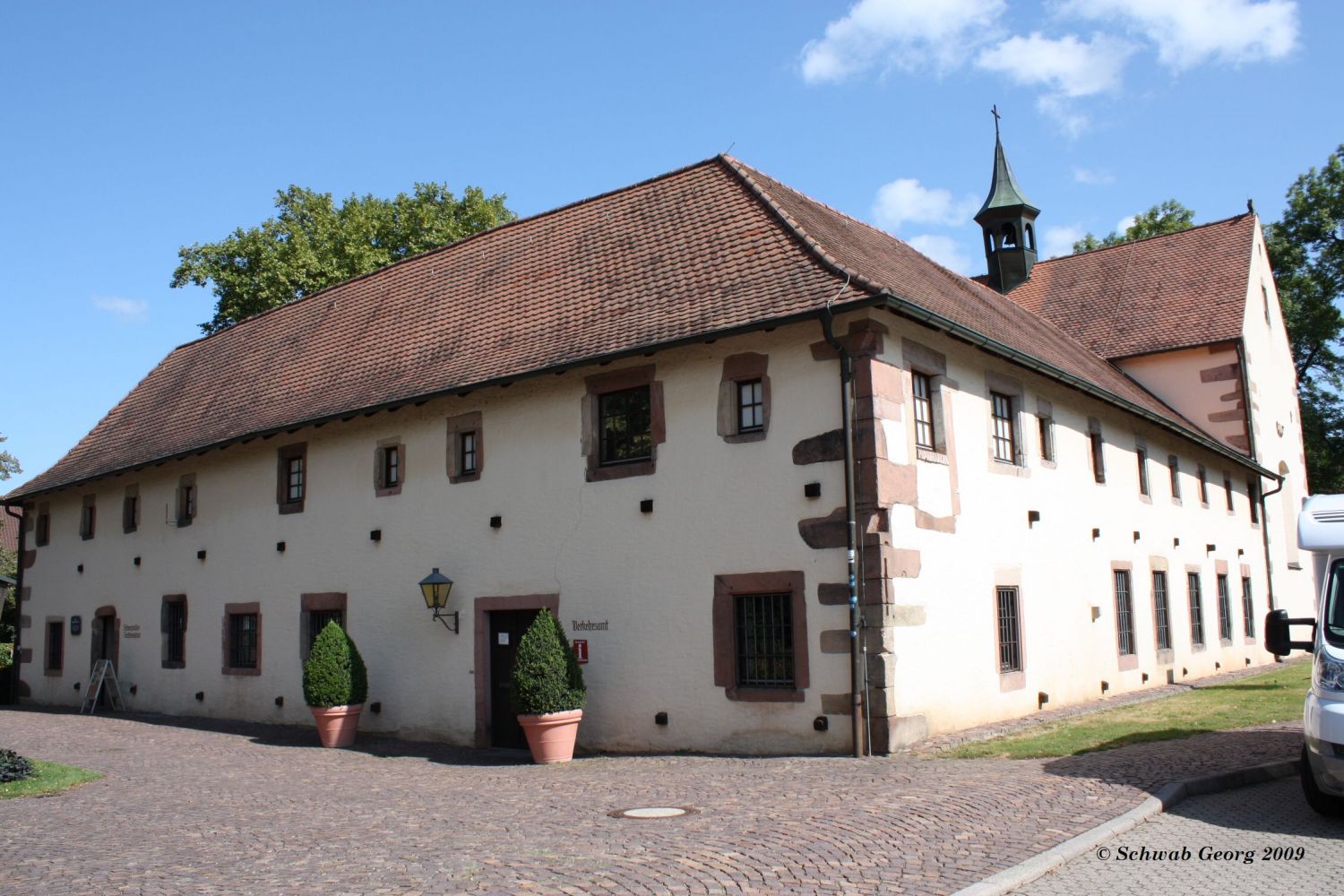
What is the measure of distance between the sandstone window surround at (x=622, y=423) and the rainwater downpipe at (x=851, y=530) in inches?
97.7

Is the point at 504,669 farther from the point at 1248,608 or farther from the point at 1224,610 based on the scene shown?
the point at 1248,608

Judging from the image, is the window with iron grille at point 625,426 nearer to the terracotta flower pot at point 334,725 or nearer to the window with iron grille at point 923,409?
the window with iron grille at point 923,409

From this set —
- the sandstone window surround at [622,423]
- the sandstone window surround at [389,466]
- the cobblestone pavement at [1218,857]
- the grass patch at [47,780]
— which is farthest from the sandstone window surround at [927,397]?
the grass patch at [47,780]

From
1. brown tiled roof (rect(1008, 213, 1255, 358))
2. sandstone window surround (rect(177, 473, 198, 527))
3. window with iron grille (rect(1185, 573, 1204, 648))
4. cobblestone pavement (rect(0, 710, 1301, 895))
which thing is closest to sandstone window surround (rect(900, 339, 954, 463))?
cobblestone pavement (rect(0, 710, 1301, 895))

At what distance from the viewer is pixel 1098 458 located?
1880cm

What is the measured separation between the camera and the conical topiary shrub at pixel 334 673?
15922 mm

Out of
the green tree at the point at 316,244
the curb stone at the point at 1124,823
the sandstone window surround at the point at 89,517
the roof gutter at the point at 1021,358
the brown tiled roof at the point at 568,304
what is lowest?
the curb stone at the point at 1124,823

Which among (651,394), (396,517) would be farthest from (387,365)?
(651,394)

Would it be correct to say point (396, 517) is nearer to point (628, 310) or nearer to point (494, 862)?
point (628, 310)

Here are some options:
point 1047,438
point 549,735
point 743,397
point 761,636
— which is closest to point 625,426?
point 743,397

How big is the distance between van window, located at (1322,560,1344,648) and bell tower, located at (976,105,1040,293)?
24527mm

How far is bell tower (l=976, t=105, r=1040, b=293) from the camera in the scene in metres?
32.8

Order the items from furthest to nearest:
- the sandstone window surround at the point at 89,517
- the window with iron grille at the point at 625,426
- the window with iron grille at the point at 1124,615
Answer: the sandstone window surround at the point at 89,517
the window with iron grille at the point at 1124,615
the window with iron grille at the point at 625,426

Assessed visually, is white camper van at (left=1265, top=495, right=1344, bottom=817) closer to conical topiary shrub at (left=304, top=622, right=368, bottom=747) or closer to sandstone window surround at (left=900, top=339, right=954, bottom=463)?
sandstone window surround at (left=900, top=339, right=954, bottom=463)
